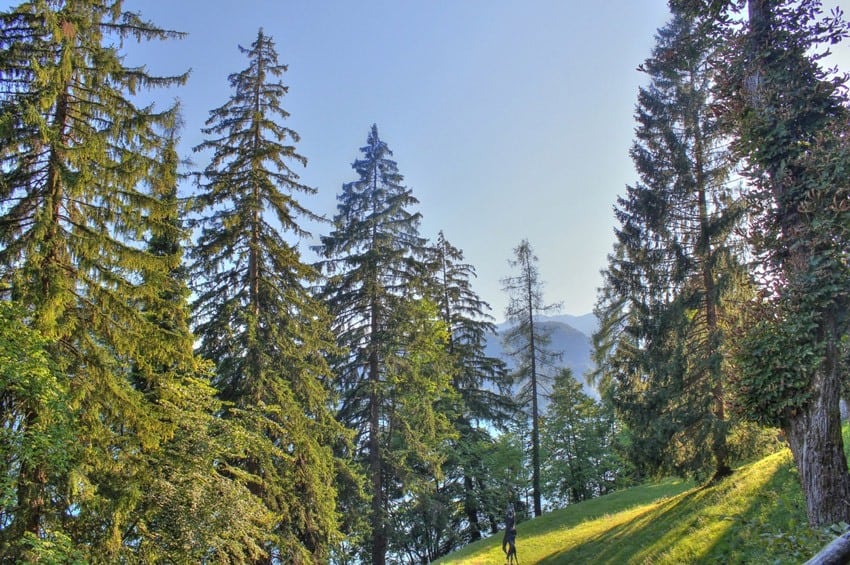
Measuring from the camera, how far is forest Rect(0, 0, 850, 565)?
7348mm

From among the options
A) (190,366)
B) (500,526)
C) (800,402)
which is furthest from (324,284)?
(500,526)

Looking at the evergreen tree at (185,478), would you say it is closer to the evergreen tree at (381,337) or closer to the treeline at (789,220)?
the evergreen tree at (381,337)

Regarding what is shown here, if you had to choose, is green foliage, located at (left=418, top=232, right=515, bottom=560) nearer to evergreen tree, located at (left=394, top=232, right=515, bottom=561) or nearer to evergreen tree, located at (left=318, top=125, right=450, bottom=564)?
evergreen tree, located at (left=394, top=232, right=515, bottom=561)

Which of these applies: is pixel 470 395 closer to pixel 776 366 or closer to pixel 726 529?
pixel 726 529

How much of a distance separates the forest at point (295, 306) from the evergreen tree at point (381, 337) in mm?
104

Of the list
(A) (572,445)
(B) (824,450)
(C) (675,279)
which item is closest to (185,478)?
(B) (824,450)

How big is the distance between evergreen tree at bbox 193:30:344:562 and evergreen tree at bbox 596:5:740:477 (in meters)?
9.56

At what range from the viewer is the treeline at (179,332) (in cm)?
787

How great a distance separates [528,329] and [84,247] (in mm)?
23485

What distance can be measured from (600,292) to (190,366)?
19.3m

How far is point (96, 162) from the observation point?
8773 mm

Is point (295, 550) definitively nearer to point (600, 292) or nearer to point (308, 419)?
point (308, 419)

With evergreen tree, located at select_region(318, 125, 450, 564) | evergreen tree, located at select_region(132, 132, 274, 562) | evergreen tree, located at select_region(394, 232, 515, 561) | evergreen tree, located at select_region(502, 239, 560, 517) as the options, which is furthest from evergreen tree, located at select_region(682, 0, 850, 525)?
evergreen tree, located at select_region(502, 239, 560, 517)

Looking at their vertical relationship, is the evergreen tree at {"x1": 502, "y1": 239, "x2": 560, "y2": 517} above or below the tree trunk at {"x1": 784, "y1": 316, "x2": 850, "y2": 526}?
above
